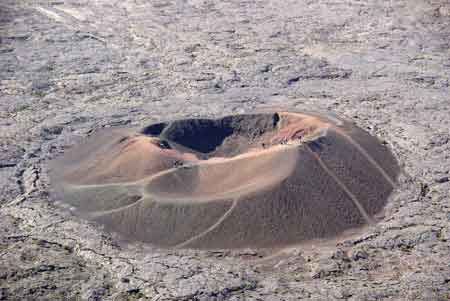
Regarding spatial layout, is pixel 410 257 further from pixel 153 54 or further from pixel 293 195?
pixel 153 54

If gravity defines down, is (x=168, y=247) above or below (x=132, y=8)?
below

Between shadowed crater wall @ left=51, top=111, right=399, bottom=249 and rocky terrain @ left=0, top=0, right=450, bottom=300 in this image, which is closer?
rocky terrain @ left=0, top=0, right=450, bottom=300

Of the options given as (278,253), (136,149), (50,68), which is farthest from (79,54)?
(278,253)

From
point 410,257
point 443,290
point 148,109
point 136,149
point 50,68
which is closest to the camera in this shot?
point 443,290

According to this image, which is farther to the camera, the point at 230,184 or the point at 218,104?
the point at 218,104
